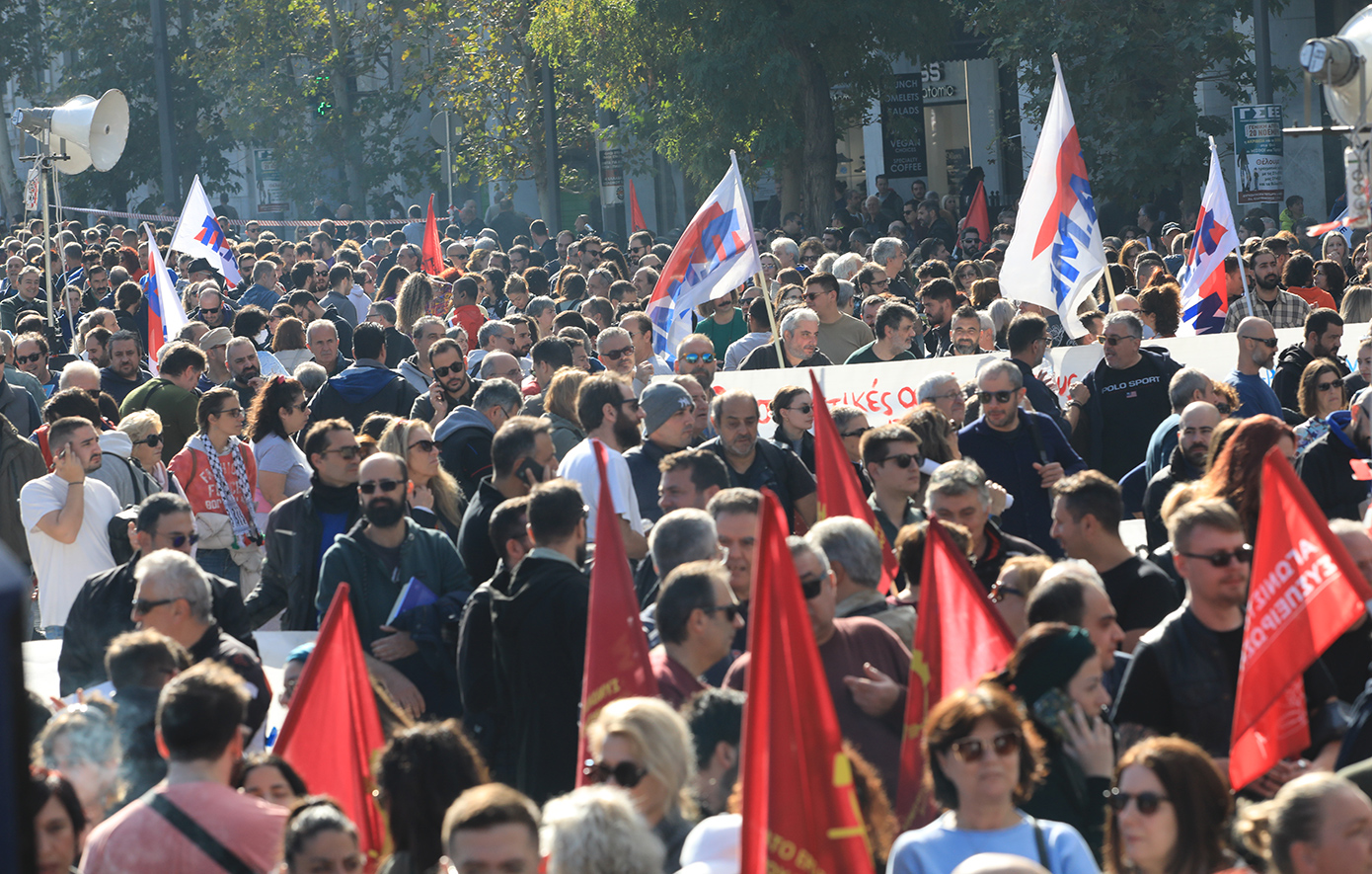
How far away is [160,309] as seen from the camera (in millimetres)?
14094

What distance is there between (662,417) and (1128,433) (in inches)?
120

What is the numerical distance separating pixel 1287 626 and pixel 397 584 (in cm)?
325

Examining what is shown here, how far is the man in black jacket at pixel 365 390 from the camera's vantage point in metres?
10.1

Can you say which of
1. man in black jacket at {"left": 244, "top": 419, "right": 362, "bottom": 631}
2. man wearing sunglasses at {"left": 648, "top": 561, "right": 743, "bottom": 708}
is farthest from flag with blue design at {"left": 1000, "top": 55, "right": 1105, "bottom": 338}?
man wearing sunglasses at {"left": 648, "top": 561, "right": 743, "bottom": 708}

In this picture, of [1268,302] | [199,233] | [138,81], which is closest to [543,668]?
[1268,302]

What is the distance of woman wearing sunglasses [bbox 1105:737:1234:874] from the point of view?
3.69 metres

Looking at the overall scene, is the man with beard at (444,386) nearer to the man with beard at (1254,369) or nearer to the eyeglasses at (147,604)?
the man with beard at (1254,369)

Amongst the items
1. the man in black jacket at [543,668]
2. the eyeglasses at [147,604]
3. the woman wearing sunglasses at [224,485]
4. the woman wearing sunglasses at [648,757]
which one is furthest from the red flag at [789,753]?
the woman wearing sunglasses at [224,485]

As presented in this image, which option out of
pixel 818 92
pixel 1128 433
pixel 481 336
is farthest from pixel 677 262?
pixel 818 92

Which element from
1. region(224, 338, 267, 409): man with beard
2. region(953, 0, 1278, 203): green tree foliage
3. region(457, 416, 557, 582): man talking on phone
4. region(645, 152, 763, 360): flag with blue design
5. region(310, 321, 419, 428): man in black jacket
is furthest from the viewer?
region(953, 0, 1278, 203): green tree foliage

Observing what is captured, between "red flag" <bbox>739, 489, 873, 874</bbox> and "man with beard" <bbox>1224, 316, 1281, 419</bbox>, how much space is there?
19.5 ft

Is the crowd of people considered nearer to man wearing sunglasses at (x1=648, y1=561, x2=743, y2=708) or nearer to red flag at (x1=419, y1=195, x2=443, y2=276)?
man wearing sunglasses at (x1=648, y1=561, x2=743, y2=708)

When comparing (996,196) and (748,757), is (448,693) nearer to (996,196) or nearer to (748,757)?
(748,757)

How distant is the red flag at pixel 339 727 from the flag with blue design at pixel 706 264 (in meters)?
6.89
